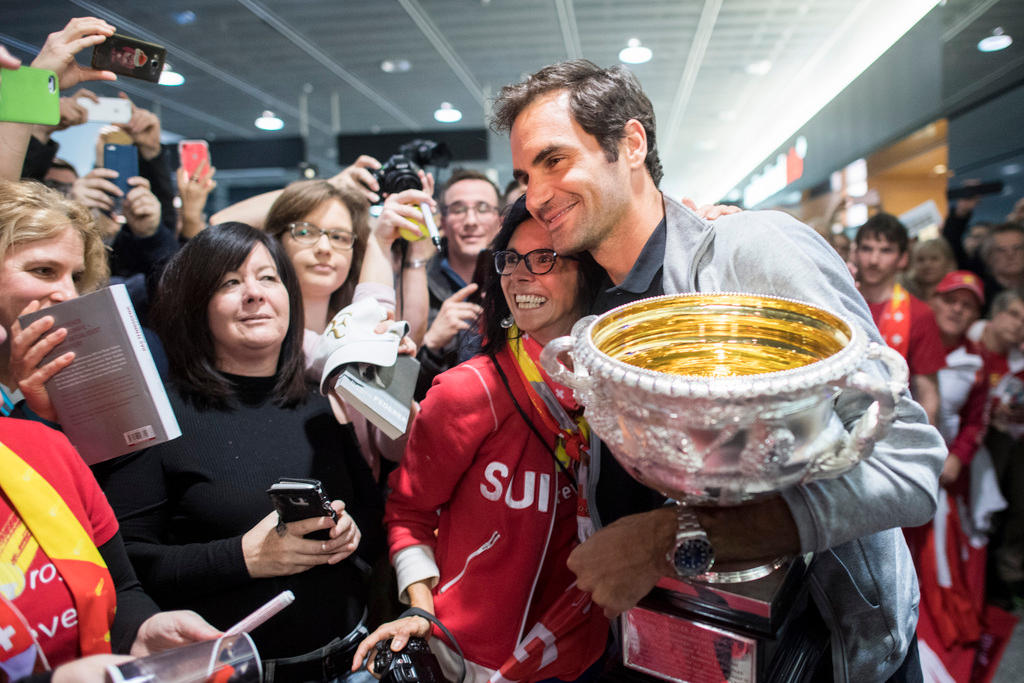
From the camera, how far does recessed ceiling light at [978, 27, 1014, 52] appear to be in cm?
241

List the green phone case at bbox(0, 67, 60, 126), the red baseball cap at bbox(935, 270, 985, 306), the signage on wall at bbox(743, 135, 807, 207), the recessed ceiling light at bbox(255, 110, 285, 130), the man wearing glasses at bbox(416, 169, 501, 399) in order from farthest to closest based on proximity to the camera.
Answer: the signage on wall at bbox(743, 135, 807, 207), the recessed ceiling light at bbox(255, 110, 285, 130), the red baseball cap at bbox(935, 270, 985, 306), the man wearing glasses at bbox(416, 169, 501, 399), the green phone case at bbox(0, 67, 60, 126)

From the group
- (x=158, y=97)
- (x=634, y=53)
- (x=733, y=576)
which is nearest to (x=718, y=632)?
(x=733, y=576)

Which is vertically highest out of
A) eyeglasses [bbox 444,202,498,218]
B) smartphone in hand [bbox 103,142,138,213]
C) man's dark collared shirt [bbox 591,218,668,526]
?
smartphone in hand [bbox 103,142,138,213]

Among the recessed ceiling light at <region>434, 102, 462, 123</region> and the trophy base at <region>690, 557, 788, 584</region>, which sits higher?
the recessed ceiling light at <region>434, 102, 462, 123</region>

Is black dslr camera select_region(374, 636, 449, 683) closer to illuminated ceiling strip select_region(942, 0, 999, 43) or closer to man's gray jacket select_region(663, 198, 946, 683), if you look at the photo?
man's gray jacket select_region(663, 198, 946, 683)

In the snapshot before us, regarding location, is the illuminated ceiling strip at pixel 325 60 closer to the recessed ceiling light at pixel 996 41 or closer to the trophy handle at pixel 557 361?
the trophy handle at pixel 557 361

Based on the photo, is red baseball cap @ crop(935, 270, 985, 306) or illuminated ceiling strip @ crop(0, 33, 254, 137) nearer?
illuminated ceiling strip @ crop(0, 33, 254, 137)

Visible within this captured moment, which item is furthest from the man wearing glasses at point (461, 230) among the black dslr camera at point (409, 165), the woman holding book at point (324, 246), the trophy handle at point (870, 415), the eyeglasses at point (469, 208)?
the trophy handle at point (870, 415)

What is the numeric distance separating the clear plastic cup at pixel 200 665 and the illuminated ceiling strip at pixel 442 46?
2.52m

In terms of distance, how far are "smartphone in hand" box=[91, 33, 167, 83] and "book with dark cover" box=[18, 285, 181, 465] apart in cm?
60

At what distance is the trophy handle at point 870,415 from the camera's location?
24.8 inches

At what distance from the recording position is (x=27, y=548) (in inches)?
34.9

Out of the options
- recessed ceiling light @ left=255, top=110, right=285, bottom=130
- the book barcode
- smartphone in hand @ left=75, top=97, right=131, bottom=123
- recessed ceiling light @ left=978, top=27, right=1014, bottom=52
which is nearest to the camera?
the book barcode

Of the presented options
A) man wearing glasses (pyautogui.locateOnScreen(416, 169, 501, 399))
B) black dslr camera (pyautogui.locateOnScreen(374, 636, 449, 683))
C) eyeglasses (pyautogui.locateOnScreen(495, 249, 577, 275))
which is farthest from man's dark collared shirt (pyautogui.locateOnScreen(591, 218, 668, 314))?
man wearing glasses (pyautogui.locateOnScreen(416, 169, 501, 399))
